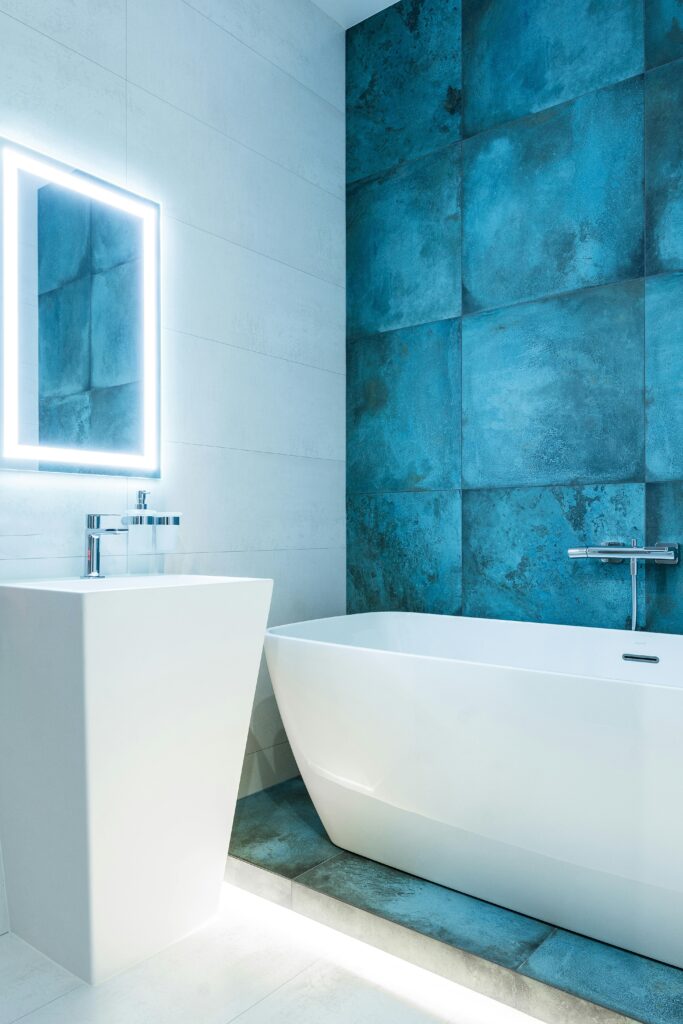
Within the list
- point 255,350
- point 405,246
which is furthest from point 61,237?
point 405,246

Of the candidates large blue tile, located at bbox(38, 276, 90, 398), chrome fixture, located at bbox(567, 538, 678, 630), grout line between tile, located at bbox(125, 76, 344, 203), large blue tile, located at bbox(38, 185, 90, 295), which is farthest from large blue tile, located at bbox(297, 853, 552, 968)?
grout line between tile, located at bbox(125, 76, 344, 203)

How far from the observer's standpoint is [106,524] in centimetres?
207

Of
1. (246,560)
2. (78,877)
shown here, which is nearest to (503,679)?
(78,877)

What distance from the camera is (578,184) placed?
2.45m

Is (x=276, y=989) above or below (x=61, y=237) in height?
below

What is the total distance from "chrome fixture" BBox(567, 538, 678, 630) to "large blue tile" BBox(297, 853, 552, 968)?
967 mm

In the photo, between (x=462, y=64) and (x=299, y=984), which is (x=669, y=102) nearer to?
(x=462, y=64)

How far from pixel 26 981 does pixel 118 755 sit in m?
0.56

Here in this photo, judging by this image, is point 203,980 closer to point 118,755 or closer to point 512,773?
point 118,755

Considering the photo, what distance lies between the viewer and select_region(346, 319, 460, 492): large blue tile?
2.78m

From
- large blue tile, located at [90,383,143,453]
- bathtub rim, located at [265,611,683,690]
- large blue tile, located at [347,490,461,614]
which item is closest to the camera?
bathtub rim, located at [265,611,683,690]

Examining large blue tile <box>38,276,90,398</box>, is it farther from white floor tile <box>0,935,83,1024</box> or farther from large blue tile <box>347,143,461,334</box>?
white floor tile <box>0,935,83,1024</box>

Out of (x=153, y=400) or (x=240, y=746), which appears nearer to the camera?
(x=240, y=746)

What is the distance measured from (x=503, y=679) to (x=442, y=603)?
45.2 inches
